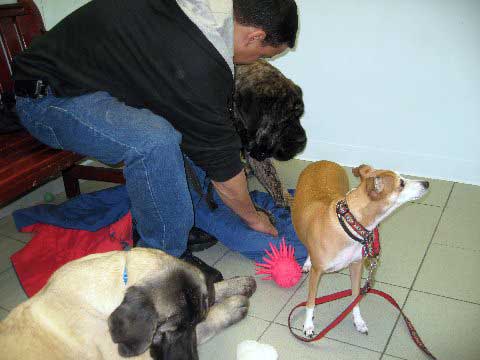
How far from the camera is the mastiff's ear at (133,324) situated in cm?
126

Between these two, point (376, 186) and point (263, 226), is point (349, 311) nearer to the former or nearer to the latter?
point (376, 186)

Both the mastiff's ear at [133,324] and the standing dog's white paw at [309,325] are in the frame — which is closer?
the mastiff's ear at [133,324]

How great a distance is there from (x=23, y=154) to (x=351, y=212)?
1606 mm

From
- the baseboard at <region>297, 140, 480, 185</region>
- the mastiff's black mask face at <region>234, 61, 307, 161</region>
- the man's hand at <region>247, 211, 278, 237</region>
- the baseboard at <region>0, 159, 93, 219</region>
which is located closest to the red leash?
the man's hand at <region>247, 211, 278, 237</region>

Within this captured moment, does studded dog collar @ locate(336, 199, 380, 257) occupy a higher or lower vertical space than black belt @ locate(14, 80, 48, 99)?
lower

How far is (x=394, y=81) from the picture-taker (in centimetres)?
303

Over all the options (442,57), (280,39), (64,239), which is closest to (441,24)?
(442,57)

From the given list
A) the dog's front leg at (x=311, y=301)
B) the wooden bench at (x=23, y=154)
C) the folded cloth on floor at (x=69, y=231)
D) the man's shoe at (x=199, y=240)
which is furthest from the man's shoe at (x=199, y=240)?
the dog's front leg at (x=311, y=301)

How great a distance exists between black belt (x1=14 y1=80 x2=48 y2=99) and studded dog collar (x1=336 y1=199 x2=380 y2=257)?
1.46m

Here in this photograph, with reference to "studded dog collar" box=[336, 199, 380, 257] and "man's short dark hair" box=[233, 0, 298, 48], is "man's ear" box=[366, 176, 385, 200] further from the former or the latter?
"man's short dark hair" box=[233, 0, 298, 48]

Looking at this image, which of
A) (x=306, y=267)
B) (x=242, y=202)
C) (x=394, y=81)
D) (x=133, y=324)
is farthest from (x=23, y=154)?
(x=394, y=81)

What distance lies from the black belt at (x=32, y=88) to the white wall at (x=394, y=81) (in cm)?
183

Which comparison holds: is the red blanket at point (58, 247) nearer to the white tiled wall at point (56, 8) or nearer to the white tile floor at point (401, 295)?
the white tile floor at point (401, 295)

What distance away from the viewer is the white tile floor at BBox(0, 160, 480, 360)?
1.81 meters
